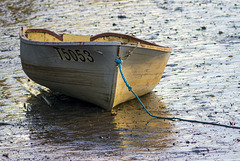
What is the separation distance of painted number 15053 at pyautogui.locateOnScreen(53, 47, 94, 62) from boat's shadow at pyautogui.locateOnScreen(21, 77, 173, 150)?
3.31ft

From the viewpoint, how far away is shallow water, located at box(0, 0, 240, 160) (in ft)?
16.2

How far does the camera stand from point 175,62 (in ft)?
32.8

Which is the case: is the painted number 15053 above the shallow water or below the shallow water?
above

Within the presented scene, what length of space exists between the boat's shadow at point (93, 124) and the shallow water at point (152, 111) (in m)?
0.01

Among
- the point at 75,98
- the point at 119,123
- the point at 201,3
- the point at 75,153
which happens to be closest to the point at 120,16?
the point at 201,3

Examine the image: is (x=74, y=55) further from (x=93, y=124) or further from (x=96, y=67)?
(x=93, y=124)

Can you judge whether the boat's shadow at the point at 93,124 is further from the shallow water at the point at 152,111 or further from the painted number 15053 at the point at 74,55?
the painted number 15053 at the point at 74,55

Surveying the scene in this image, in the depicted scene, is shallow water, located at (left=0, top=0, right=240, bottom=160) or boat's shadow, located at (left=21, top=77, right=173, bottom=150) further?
boat's shadow, located at (left=21, top=77, right=173, bottom=150)

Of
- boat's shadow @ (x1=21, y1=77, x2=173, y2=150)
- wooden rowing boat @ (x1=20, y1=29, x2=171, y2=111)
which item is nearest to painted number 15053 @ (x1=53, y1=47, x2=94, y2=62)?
wooden rowing boat @ (x1=20, y1=29, x2=171, y2=111)

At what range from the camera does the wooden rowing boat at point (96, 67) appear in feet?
20.0

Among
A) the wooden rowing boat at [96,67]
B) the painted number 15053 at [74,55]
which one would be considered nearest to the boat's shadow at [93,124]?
the wooden rowing boat at [96,67]

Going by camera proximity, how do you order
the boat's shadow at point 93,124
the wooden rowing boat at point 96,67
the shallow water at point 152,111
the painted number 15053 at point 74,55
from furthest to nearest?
the painted number 15053 at point 74,55 → the wooden rowing boat at point 96,67 → the boat's shadow at point 93,124 → the shallow water at point 152,111

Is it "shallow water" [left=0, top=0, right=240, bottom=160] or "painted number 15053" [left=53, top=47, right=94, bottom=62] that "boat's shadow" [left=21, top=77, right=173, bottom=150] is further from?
"painted number 15053" [left=53, top=47, right=94, bottom=62]

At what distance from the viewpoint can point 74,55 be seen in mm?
6379
